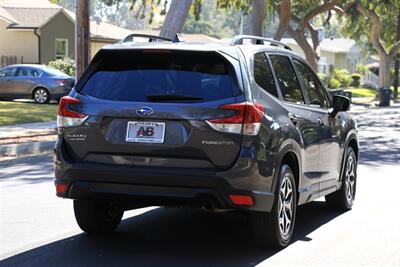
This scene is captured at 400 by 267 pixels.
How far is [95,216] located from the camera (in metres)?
7.27

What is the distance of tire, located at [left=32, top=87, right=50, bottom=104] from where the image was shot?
2794 cm

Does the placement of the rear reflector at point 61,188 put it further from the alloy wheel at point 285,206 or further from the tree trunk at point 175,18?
the tree trunk at point 175,18

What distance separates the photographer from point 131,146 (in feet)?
20.9

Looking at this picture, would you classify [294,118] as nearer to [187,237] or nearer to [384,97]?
[187,237]

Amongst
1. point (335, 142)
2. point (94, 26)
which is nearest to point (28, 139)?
point (335, 142)

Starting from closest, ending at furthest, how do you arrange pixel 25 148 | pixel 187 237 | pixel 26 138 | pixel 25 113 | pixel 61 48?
1. pixel 187 237
2. pixel 25 148
3. pixel 26 138
4. pixel 25 113
5. pixel 61 48

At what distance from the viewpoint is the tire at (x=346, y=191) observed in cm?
895

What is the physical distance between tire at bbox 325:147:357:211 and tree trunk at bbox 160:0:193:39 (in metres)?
12.7

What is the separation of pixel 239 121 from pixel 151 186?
90 cm

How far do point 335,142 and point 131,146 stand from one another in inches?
114

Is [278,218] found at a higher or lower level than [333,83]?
higher

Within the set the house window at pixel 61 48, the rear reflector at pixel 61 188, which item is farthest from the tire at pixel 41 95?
the rear reflector at pixel 61 188

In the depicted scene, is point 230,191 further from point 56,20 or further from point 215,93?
point 56,20

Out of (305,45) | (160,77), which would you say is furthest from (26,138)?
(305,45)
